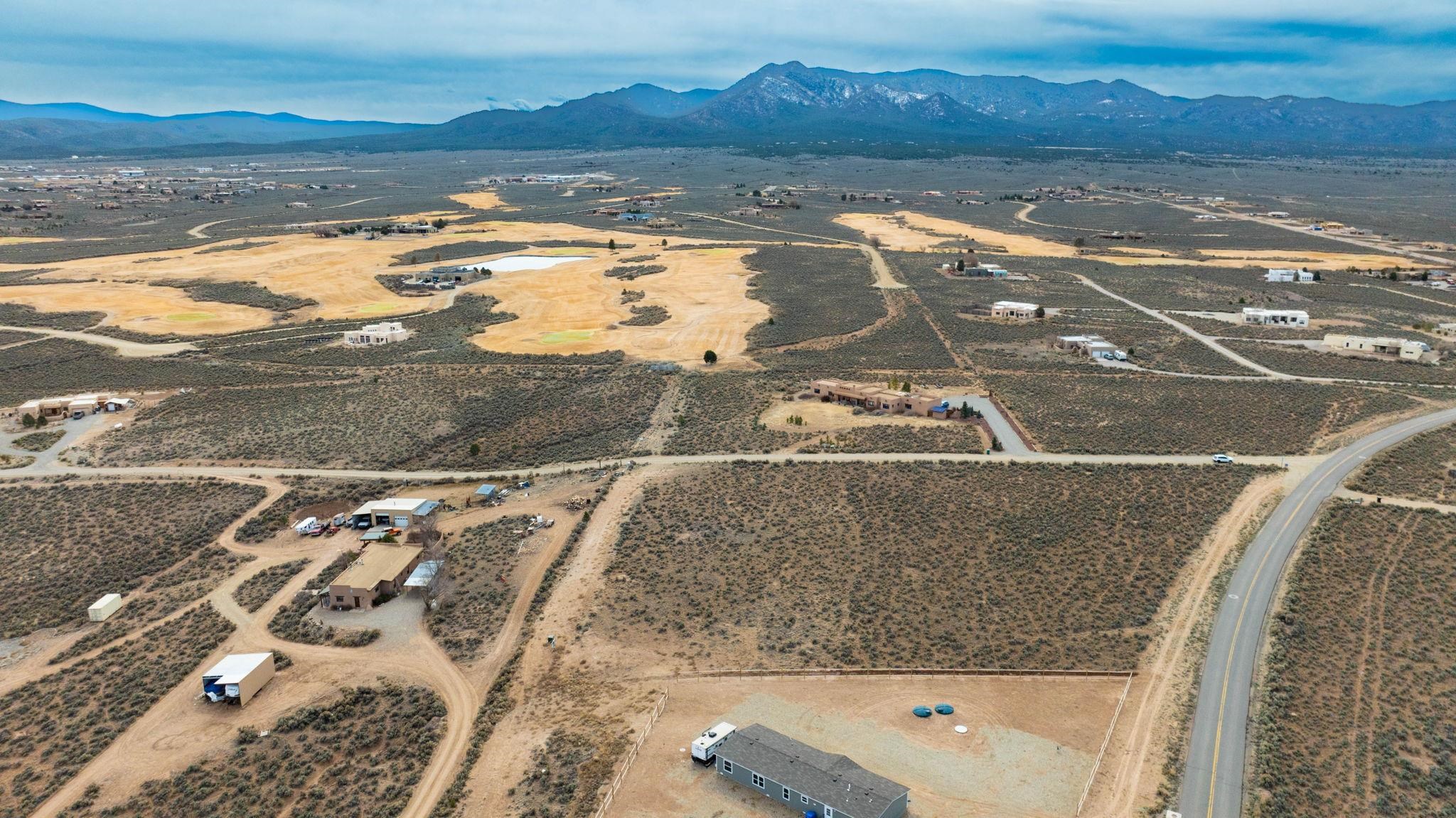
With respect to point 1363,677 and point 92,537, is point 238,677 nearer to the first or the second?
point 92,537

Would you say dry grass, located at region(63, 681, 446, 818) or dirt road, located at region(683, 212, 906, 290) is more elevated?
dirt road, located at region(683, 212, 906, 290)

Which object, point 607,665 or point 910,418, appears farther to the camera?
point 910,418

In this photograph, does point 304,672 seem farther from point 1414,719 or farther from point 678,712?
point 1414,719

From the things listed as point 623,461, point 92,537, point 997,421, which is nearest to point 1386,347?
point 997,421

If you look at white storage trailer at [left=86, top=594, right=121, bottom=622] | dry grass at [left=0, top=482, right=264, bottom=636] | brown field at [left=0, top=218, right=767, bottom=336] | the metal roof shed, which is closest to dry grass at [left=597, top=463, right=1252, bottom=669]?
the metal roof shed

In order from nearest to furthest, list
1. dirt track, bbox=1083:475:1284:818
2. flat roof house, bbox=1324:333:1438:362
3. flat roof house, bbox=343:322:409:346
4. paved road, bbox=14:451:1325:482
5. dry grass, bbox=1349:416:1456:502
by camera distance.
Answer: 1. dirt track, bbox=1083:475:1284:818
2. dry grass, bbox=1349:416:1456:502
3. paved road, bbox=14:451:1325:482
4. flat roof house, bbox=1324:333:1438:362
5. flat roof house, bbox=343:322:409:346

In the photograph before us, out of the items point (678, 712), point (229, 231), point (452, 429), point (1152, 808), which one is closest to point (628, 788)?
point (678, 712)

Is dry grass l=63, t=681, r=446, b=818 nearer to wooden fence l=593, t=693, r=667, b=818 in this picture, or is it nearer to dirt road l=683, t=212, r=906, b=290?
wooden fence l=593, t=693, r=667, b=818
